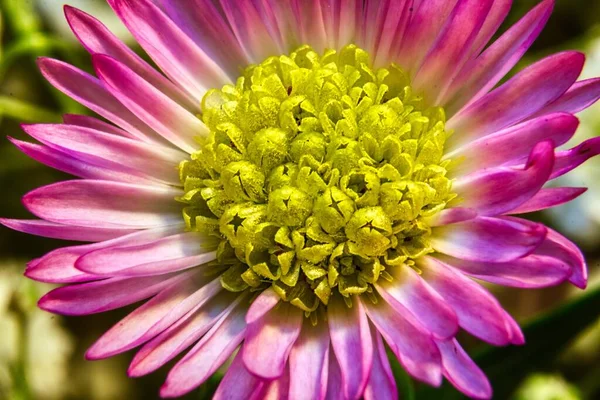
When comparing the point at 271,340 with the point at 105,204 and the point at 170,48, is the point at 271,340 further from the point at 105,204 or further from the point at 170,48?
the point at 170,48

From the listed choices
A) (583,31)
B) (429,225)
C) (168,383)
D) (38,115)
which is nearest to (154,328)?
(168,383)

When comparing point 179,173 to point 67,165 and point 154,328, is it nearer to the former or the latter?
point 67,165

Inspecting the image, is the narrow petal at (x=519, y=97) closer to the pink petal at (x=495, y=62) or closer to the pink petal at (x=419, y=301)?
the pink petal at (x=495, y=62)

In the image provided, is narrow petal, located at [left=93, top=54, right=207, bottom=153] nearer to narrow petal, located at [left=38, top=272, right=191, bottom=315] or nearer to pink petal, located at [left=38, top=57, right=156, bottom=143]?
pink petal, located at [left=38, top=57, right=156, bottom=143]

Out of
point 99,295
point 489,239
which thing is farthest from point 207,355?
point 489,239

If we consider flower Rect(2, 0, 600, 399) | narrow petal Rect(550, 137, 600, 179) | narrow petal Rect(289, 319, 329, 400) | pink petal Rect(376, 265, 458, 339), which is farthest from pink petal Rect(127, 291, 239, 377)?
narrow petal Rect(550, 137, 600, 179)
